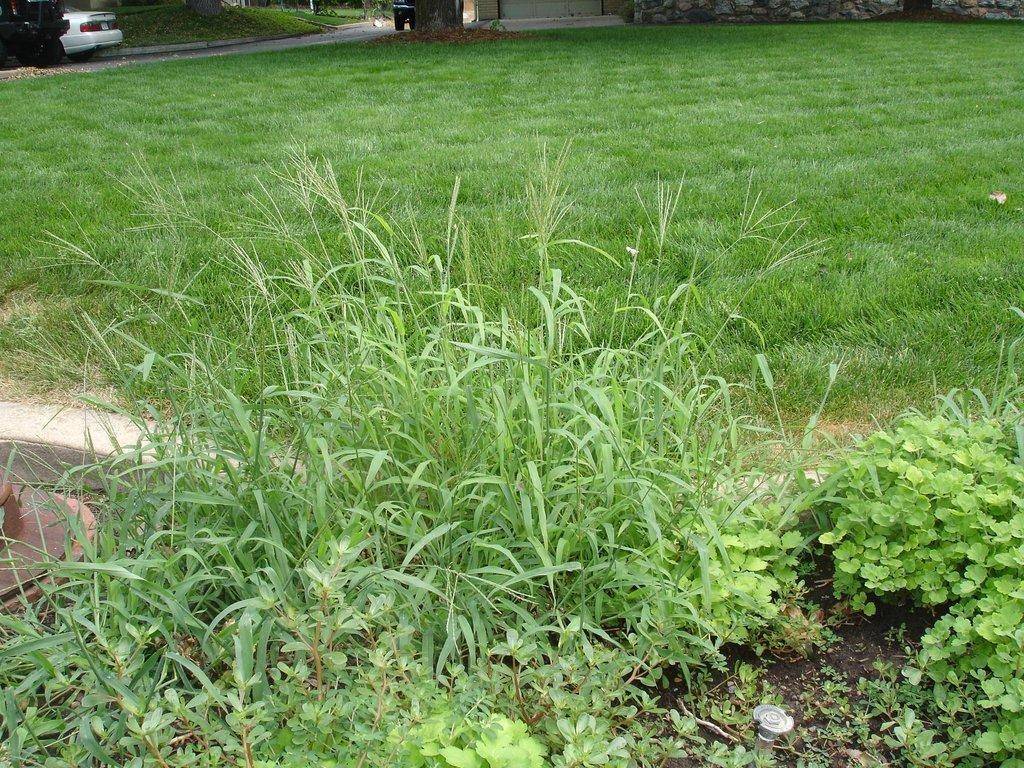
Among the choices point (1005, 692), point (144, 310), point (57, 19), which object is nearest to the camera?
Answer: point (1005, 692)

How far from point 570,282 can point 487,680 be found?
7.45 feet

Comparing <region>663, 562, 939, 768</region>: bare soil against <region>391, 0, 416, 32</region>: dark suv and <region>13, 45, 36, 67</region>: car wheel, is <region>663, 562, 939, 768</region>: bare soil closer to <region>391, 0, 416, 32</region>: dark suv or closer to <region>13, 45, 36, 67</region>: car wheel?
<region>13, 45, 36, 67</region>: car wheel

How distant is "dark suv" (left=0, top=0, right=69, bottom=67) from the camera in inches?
533

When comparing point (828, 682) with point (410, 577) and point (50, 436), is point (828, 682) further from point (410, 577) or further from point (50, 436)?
point (50, 436)

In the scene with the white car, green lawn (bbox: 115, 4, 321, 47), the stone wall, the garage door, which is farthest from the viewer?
the garage door

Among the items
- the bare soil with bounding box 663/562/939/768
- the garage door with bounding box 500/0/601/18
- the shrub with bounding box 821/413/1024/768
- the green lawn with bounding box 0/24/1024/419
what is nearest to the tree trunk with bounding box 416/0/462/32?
the green lawn with bounding box 0/24/1024/419

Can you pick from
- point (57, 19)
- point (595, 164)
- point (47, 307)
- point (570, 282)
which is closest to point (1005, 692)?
point (570, 282)

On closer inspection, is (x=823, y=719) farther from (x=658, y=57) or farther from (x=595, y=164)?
(x=658, y=57)

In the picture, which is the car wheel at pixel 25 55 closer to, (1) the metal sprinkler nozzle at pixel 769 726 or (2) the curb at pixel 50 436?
(2) the curb at pixel 50 436

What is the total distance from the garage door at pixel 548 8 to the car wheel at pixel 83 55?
36.7 ft

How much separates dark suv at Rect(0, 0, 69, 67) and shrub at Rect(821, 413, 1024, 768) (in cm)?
1520

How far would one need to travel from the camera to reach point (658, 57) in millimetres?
10391

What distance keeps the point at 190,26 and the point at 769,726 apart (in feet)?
64.5

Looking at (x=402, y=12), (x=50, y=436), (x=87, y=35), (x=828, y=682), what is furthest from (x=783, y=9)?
(x=828, y=682)
